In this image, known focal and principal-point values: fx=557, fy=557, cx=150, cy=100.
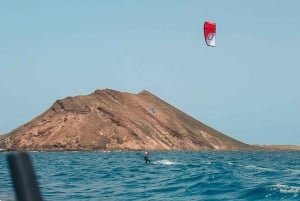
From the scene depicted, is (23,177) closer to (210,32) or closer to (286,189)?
(286,189)

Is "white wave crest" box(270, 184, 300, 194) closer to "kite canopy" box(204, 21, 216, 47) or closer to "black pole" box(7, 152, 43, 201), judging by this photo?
"kite canopy" box(204, 21, 216, 47)

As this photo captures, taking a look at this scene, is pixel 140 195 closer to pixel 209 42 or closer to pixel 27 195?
pixel 209 42

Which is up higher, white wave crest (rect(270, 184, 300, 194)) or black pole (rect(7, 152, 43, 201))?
black pole (rect(7, 152, 43, 201))

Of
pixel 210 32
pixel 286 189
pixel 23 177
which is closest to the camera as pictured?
pixel 23 177

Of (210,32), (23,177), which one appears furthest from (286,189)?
(23,177)

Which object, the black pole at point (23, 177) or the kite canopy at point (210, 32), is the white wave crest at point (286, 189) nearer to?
the kite canopy at point (210, 32)

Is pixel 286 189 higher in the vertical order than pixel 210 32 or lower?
lower

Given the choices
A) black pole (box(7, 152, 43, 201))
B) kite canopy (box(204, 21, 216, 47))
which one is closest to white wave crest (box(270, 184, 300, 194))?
kite canopy (box(204, 21, 216, 47))

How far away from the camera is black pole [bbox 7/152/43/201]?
2.22 metres

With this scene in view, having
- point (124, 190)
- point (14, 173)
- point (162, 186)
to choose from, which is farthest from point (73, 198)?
point (14, 173)

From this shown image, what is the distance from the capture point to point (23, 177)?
7.36 ft

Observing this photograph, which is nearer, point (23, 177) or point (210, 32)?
point (23, 177)

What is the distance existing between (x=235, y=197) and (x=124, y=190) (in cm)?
669

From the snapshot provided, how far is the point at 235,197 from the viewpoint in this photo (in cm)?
2517
